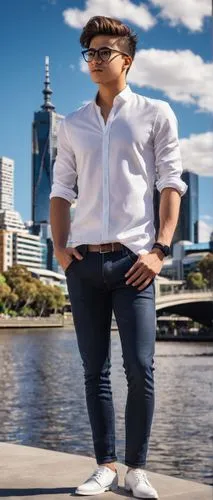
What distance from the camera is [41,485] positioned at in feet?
8.02

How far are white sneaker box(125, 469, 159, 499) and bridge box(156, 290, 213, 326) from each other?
41.1 metres

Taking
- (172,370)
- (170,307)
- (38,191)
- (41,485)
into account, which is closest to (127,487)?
(41,485)

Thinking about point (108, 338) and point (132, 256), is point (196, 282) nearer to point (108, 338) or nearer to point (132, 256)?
point (108, 338)

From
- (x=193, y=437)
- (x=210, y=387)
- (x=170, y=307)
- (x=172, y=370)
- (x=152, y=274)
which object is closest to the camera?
(x=152, y=274)

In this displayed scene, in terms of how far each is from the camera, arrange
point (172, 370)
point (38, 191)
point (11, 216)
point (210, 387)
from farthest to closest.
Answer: point (38, 191) → point (11, 216) → point (172, 370) → point (210, 387)

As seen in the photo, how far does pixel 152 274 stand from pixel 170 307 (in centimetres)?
4659

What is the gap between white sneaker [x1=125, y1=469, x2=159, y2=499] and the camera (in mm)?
2215

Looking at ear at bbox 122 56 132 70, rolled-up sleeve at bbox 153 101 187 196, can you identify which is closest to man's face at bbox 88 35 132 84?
ear at bbox 122 56 132 70

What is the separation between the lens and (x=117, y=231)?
2262mm

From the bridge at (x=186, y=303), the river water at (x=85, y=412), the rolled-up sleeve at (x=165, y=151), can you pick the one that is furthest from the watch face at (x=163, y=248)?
the bridge at (x=186, y=303)

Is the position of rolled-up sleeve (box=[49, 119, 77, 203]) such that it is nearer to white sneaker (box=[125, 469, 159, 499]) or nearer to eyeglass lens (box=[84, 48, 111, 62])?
eyeglass lens (box=[84, 48, 111, 62])

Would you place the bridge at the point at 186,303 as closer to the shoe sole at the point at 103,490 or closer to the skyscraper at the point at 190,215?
the shoe sole at the point at 103,490

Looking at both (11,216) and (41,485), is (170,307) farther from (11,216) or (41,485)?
(11,216)

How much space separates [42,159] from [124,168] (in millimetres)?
128702
